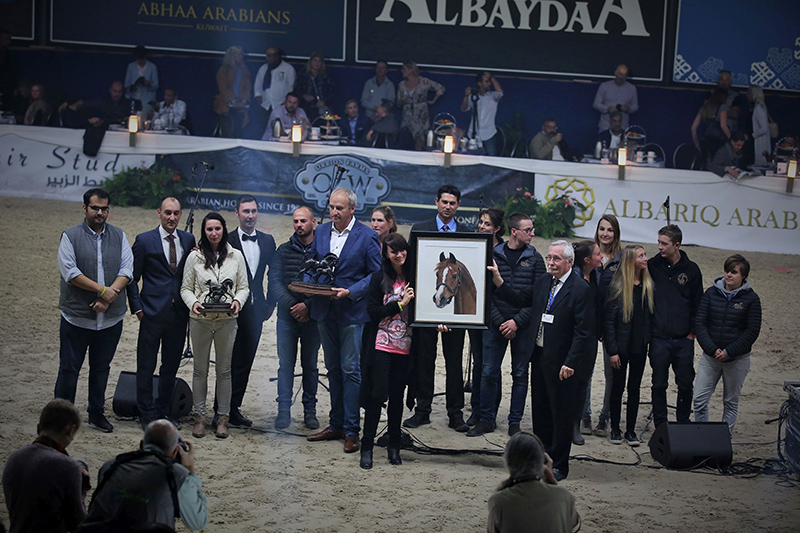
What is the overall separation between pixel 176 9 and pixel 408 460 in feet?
40.2

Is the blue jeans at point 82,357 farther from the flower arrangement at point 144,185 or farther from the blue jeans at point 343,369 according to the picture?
the flower arrangement at point 144,185

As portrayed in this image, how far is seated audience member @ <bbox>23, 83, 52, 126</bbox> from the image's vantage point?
14345 mm

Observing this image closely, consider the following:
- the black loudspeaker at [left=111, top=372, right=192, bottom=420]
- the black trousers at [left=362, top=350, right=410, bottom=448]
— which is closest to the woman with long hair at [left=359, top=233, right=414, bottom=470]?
the black trousers at [left=362, top=350, right=410, bottom=448]

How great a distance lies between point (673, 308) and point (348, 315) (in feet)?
8.04

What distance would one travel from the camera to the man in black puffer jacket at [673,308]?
6770 mm

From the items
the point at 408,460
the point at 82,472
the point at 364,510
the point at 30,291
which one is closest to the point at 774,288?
the point at 408,460

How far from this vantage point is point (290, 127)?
14383 mm

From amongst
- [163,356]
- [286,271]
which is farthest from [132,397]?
[286,271]

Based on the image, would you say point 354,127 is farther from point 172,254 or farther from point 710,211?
point 172,254

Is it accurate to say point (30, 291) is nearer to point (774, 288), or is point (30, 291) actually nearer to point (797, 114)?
point (774, 288)

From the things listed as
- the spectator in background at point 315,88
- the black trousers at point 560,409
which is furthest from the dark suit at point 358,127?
the black trousers at point 560,409

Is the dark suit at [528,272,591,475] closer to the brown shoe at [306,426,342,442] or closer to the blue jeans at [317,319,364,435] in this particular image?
the blue jeans at [317,319,364,435]

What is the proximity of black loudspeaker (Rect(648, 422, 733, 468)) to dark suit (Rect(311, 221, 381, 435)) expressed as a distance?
7.28 feet

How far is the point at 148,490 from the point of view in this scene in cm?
363
